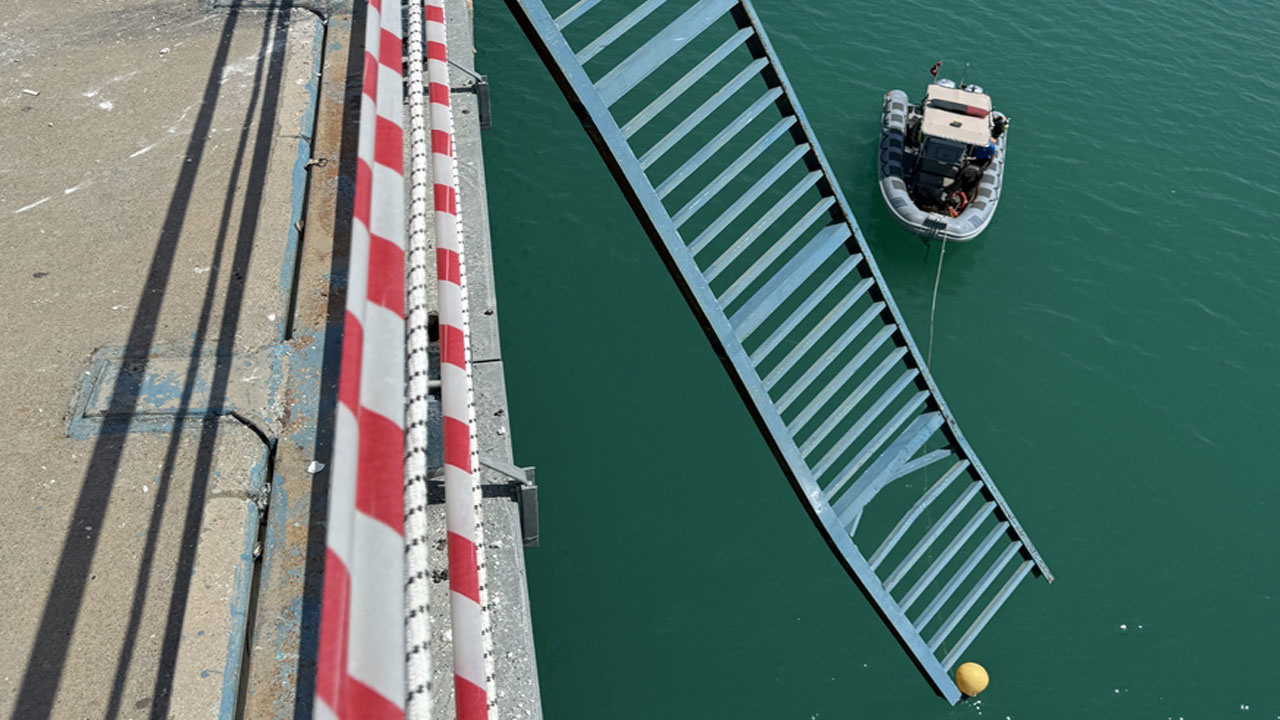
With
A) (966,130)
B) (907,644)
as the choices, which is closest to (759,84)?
(966,130)

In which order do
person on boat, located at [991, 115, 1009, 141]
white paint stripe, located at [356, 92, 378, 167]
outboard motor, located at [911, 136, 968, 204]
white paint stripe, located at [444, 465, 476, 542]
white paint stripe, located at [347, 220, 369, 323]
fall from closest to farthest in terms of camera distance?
white paint stripe, located at [347, 220, 369, 323] → white paint stripe, located at [356, 92, 378, 167] → white paint stripe, located at [444, 465, 476, 542] → outboard motor, located at [911, 136, 968, 204] → person on boat, located at [991, 115, 1009, 141]

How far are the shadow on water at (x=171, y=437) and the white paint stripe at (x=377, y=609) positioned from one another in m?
3.48

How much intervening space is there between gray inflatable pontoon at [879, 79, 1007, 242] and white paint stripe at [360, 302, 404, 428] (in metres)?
16.4

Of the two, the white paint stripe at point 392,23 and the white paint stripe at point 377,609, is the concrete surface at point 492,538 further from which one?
the white paint stripe at point 392,23

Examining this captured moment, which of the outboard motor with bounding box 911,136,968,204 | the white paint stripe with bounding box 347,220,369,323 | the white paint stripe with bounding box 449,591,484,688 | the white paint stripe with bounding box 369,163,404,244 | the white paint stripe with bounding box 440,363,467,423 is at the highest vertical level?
the white paint stripe with bounding box 369,163,404,244

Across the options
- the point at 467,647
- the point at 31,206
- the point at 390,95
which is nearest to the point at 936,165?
the point at 31,206

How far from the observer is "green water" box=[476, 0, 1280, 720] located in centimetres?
1186

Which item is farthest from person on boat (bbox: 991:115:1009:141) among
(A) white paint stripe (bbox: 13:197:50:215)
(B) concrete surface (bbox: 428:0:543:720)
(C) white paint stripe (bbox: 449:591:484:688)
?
(C) white paint stripe (bbox: 449:591:484:688)

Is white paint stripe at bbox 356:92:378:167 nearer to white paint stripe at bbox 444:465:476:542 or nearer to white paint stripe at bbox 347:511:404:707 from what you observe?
white paint stripe at bbox 444:465:476:542

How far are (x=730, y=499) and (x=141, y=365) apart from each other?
845cm

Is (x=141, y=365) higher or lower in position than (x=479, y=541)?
lower

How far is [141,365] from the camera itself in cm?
→ 696

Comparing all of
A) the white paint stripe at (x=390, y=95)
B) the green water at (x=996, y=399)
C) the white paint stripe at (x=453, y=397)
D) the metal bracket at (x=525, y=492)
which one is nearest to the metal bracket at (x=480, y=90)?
the green water at (x=996, y=399)

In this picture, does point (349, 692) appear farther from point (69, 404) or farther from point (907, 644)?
point (907, 644)
